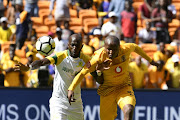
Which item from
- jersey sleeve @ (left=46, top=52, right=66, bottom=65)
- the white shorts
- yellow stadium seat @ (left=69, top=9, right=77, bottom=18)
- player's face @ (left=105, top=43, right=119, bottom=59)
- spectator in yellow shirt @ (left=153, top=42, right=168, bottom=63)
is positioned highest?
yellow stadium seat @ (left=69, top=9, right=77, bottom=18)

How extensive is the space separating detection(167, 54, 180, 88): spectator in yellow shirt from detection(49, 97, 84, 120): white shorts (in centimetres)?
490

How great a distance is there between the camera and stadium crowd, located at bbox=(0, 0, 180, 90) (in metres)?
12.0

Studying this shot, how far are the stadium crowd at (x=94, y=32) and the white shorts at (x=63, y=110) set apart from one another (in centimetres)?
326

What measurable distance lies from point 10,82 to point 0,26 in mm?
3431

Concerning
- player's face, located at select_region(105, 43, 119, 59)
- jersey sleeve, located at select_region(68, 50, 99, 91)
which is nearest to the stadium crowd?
jersey sleeve, located at select_region(68, 50, 99, 91)

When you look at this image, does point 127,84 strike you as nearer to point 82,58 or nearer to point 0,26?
point 82,58

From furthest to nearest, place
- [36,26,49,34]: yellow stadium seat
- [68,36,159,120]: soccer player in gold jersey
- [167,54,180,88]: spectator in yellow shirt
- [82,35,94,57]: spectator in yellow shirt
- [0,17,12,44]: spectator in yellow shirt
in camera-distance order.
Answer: [36,26,49,34]: yellow stadium seat → [0,17,12,44]: spectator in yellow shirt → [82,35,94,57]: spectator in yellow shirt → [167,54,180,88]: spectator in yellow shirt → [68,36,159,120]: soccer player in gold jersey

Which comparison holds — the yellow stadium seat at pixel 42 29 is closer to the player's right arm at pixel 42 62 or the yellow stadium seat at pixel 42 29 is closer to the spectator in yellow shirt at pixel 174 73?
the spectator in yellow shirt at pixel 174 73

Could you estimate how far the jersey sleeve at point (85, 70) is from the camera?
23.7ft

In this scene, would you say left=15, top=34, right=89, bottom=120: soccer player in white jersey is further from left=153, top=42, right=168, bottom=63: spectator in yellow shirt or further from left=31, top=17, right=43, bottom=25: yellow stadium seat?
left=31, top=17, right=43, bottom=25: yellow stadium seat

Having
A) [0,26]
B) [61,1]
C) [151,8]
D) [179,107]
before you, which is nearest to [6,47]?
[0,26]

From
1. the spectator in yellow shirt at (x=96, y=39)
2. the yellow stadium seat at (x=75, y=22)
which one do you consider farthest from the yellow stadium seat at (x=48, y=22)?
the spectator in yellow shirt at (x=96, y=39)

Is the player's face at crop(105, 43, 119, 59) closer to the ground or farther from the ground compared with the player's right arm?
farther from the ground

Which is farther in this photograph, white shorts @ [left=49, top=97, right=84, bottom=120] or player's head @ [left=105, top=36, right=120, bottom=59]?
white shorts @ [left=49, top=97, right=84, bottom=120]
